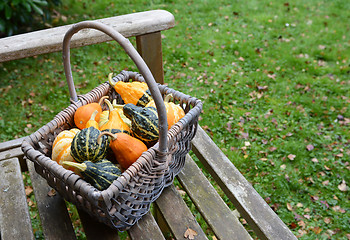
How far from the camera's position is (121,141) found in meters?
1.28

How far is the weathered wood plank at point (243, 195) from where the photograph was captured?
1.37 metres

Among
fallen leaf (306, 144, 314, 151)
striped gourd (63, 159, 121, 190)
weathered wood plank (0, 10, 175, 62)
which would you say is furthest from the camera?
fallen leaf (306, 144, 314, 151)

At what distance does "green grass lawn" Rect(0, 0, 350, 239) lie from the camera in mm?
2541

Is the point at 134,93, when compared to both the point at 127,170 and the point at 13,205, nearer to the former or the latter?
the point at 127,170

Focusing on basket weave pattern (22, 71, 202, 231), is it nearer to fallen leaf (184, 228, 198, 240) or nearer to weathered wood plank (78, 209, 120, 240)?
weathered wood plank (78, 209, 120, 240)

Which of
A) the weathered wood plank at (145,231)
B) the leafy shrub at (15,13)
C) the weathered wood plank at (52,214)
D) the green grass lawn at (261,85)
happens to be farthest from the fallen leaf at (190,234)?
the leafy shrub at (15,13)

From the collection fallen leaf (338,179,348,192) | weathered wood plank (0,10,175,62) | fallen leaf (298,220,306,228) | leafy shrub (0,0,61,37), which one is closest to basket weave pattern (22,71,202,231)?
weathered wood plank (0,10,175,62)

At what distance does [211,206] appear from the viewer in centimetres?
148

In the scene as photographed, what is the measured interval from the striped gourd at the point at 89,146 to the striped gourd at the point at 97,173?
0.06m

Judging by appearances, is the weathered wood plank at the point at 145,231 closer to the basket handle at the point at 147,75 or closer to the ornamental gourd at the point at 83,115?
the basket handle at the point at 147,75

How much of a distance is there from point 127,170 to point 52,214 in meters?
0.58

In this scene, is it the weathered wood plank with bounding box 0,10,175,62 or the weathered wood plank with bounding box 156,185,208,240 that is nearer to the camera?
the weathered wood plank with bounding box 156,185,208,240

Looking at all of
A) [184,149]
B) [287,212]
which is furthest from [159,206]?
[287,212]

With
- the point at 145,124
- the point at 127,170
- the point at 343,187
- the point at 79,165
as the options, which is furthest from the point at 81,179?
the point at 343,187
